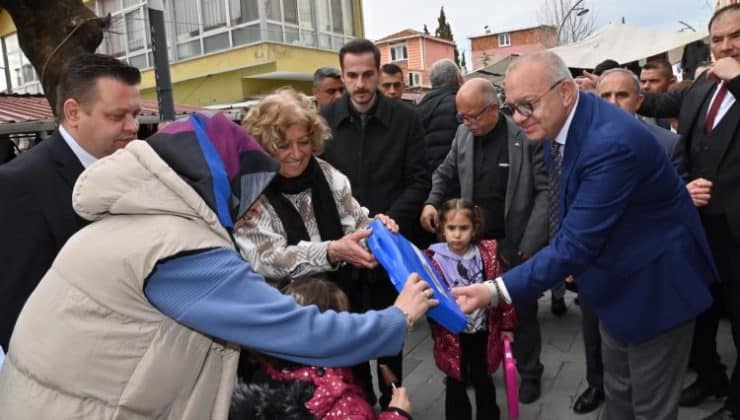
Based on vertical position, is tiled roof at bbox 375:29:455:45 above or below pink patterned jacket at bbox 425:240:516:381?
above

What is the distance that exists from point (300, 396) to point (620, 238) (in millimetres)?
1520

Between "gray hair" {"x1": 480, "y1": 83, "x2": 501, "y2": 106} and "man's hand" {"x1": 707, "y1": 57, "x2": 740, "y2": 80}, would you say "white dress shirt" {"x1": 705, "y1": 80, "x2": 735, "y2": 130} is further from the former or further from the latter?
"gray hair" {"x1": 480, "y1": 83, "x2": 501, "y2": 106}

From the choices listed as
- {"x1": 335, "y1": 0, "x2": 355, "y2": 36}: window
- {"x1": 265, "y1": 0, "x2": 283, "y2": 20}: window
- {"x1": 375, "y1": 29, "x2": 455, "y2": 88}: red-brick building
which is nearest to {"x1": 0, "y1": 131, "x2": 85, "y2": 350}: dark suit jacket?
{"x1": 265, "y1": 0, "x2": 283, "y2": 20}: window

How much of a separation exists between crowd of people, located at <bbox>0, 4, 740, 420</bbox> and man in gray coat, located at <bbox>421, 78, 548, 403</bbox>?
0.05ft

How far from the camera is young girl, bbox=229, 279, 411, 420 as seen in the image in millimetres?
1765

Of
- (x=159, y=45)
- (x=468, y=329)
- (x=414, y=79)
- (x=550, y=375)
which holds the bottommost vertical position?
(x=550, y=375)

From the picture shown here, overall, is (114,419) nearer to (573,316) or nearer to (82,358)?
(82,358)

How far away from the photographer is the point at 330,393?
180 centimetres

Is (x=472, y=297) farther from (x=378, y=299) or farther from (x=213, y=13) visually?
(x=213, y=13)

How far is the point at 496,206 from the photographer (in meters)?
3.97

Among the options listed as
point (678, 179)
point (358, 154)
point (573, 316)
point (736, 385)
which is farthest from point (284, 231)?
point (573, 316)

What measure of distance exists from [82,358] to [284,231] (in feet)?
4.22

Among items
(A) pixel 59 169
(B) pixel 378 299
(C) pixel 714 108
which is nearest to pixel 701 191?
(C) pixel 714 108

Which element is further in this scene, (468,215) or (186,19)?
(186,19)
